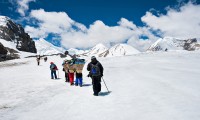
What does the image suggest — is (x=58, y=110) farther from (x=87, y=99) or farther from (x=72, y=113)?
(x=87, y=99)

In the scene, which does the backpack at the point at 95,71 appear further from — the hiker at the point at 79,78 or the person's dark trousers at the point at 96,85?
the hiker at the point at 79,78

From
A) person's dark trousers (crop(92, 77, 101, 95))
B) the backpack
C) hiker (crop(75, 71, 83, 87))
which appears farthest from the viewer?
hiker (crop(75, 71, 83, 87))

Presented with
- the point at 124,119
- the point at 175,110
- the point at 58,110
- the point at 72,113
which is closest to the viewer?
the point at 124,119

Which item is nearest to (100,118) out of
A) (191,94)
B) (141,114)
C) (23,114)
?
(141,114)

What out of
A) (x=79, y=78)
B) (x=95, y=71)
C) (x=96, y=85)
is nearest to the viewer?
(x=96, y=85)

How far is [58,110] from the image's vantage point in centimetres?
1089

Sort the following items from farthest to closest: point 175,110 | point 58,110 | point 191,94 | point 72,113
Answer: point 191,94 → point 58,110 → point 72,113 → point 175,110

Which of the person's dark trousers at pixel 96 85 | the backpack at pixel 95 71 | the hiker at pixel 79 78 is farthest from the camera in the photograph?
the hiker at pixel 79 78

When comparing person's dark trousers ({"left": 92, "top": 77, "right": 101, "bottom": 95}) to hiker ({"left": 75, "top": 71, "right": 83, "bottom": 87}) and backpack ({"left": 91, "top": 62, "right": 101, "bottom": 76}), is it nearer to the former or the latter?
backpack ({"left": 91, "top": 62, "right": 101, "bottom": 76})

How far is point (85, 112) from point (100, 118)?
1155mm

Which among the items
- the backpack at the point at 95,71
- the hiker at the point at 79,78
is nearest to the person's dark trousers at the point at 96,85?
the backpack at the point at 95,71

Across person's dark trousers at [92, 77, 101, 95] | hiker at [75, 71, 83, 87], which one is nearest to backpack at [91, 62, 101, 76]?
person's dark trousers at [92, 77, 101, 95]

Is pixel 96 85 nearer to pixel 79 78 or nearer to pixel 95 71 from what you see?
pixel 95 71

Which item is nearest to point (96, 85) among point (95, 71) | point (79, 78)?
point (95, 71)
